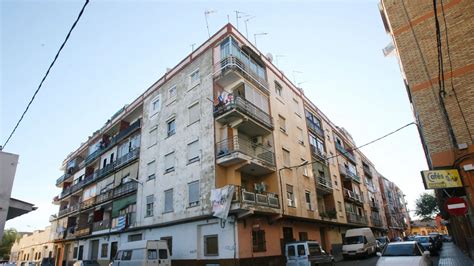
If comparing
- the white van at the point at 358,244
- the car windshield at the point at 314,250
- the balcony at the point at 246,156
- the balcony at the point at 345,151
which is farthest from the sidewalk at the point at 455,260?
the balcony at the point at 345,151

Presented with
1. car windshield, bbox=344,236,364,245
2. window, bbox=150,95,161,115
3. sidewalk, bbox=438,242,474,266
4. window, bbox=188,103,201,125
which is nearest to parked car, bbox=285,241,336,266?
sidewalk, bbox=438,242,474,266

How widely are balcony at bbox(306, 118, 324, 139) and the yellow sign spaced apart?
19.0 m

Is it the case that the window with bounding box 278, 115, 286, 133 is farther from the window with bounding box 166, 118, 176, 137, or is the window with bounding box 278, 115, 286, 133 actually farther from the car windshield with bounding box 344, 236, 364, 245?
the car windshield with bounding box 344, 236, 364, 245

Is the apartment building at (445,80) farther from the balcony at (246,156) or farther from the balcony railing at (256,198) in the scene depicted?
the balcony at (246,156)

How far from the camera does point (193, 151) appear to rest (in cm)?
2045

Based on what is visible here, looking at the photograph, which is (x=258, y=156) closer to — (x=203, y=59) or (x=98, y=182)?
(x=203, y=59)

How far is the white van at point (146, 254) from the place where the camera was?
15.6 metres

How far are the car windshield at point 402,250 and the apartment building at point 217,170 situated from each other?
7082mm

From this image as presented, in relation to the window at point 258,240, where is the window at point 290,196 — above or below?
above

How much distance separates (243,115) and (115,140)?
60.2 feet

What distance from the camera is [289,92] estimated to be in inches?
1106

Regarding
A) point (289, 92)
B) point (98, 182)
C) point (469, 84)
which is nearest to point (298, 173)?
point (289, 92)

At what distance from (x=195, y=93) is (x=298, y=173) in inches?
429

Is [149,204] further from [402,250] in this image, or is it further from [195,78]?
[402,250]
